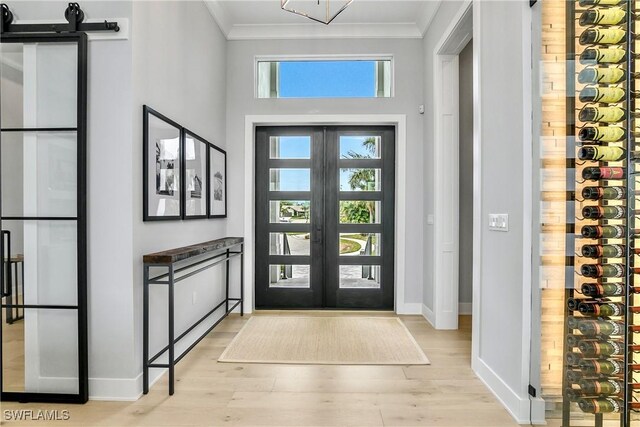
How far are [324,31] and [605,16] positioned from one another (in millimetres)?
3181

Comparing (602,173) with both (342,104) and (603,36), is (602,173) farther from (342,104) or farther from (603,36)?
(342,104)

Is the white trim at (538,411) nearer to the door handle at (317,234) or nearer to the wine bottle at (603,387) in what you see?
the wine bottle at (603,387)

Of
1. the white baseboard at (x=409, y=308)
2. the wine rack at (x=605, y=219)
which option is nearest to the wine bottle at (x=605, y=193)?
the wine rack at (x=605, y=219)

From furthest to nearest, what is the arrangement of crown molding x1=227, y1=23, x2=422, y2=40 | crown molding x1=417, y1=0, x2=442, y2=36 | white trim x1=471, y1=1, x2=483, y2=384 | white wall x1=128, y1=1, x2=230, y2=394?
1. crown molding x1=227, y1=23, x2=422, y2=40
2. crown molding x1=417, y1=0, x2=442, y2=36
3. white trim x1=471, y1=1, x2=483, y2=384
4. white wall x1=128, y1=1, x2=230, y2=394

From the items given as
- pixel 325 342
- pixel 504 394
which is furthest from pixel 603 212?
pixel 325 342

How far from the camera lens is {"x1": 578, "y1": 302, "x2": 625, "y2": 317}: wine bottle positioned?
5.30 feet

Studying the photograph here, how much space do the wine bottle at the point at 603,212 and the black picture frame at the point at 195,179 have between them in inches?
105

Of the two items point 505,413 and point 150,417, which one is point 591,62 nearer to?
point 505,413

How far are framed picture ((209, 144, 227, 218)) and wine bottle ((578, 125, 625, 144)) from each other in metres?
3.01

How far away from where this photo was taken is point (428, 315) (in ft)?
13.1

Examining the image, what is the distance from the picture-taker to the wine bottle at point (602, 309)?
5.30 ft

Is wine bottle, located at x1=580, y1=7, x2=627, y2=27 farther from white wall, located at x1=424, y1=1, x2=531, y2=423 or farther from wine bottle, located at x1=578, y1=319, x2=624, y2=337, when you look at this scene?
wine bottle, located at x1=578, y1=319, x2=624, y2=337

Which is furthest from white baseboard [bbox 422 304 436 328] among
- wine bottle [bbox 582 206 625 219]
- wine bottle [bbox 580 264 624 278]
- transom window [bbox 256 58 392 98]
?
transom window [bbox 256 58 392 98]

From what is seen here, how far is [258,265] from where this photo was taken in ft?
14.8
